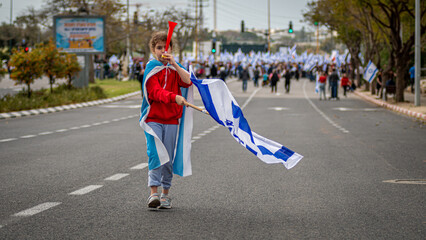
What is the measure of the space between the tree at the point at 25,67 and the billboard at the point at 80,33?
11.7m

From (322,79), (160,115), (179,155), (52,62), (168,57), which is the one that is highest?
(168,57)

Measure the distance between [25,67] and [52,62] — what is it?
99.7 inches

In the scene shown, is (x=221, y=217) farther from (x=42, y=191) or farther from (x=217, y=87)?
(x=42, y=191)

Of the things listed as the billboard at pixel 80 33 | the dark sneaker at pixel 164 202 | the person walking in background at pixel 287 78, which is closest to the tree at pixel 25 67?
the billboard at pixel 80 33

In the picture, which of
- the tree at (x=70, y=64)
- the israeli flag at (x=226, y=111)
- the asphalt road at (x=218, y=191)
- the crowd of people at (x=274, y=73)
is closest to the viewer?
the asphalt road at (x=218, y=191)

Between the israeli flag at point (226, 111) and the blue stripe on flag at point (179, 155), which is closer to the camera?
the blue stripe on flag at point (179, 155)

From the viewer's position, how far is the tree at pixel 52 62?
101 feet

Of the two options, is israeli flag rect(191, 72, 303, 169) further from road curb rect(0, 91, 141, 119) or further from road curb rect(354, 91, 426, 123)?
road curb rect(0, 91, 141, 119)

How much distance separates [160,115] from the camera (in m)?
6.83

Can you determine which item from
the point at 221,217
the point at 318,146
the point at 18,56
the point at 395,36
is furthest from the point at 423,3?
the point at 221,217

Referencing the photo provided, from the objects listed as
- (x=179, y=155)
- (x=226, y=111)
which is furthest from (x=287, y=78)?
(x=179, y=155)

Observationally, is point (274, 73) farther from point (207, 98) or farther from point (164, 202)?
point (164, 202)

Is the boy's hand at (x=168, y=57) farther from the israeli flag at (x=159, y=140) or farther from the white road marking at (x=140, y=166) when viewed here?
the white road marking at (x=140, y=166)

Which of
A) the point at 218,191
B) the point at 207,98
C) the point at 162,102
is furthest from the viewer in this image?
the point at 218,191
